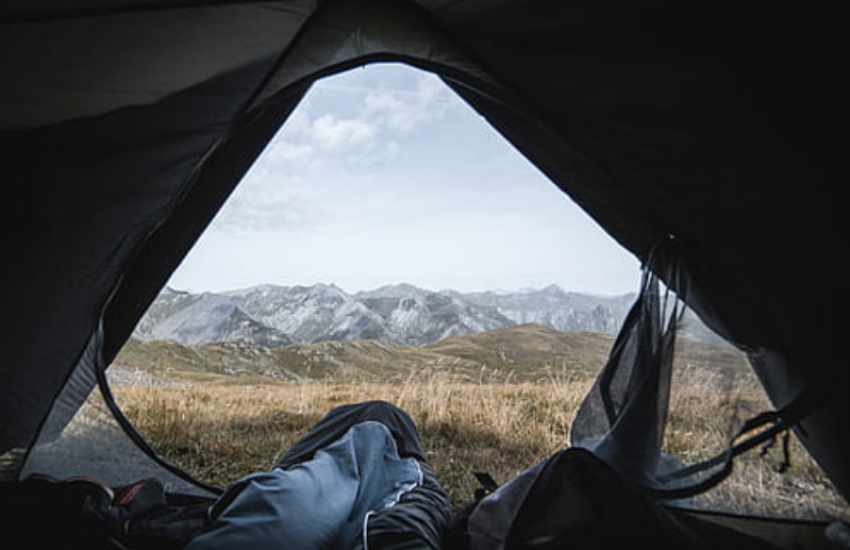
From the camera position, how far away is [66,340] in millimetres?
1438

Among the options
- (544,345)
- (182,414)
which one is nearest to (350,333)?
(544,345)

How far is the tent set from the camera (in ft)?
3.28

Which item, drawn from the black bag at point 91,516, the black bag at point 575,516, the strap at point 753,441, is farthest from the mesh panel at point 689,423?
the black bag at point 91,516

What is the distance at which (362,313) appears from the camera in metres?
42.9

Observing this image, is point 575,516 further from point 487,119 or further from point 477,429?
point 477,429

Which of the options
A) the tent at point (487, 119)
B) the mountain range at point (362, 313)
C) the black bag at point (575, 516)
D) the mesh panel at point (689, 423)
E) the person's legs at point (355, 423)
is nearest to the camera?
the black bag at point (575, 516)

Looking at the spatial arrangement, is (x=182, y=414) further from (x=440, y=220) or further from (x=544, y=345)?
(x=440, y=220)

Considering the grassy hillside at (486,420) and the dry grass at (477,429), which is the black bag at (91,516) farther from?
the dry grass at (477,429)

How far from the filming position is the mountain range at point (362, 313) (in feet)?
94.0

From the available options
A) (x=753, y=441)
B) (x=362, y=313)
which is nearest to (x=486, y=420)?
(x=753, y=441)

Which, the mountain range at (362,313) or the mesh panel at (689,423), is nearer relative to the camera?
the mesh panel at (689,423)

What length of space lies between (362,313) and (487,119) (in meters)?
42.0

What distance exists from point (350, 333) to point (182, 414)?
3667cm

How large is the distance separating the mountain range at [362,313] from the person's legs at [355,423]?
22830mm
